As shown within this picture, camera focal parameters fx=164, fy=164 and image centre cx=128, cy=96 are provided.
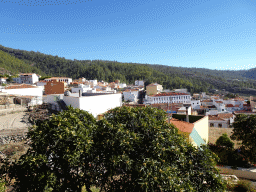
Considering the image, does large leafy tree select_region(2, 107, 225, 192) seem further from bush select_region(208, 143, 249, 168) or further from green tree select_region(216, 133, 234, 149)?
green tree select_region(216, 133, 234, 149)

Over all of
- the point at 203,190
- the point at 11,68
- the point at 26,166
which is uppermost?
the point at 11,68

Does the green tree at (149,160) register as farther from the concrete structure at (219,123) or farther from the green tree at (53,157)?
the concrete structure at (219,123)

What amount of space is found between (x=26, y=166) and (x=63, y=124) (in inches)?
45.0

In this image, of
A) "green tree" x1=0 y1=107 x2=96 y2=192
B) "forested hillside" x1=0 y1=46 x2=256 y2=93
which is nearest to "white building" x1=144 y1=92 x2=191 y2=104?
"forested hillside" x1=0 y1=46 x2=256 y2=93

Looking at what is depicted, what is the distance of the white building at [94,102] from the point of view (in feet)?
42.8

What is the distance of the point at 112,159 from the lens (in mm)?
3734

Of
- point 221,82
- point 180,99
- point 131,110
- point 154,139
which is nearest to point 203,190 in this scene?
point 154,139

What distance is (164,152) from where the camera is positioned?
3.79 meters

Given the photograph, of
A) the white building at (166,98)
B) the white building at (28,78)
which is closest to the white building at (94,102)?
the white building at (166,98)

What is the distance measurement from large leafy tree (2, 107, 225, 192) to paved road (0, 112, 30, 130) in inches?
334

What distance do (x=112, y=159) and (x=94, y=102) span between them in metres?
10.8

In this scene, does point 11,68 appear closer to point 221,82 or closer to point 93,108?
point 93,108

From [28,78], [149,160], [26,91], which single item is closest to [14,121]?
[149,160]

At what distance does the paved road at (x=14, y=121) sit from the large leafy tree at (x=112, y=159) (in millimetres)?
8495
